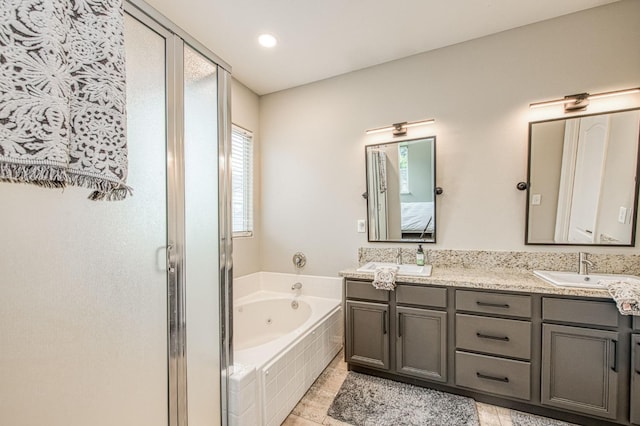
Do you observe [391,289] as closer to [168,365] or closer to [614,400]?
[614,400]

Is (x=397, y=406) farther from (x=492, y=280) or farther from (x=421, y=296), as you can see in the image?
(x=492, y=280)

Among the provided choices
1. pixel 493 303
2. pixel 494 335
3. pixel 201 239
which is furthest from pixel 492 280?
pixel 201 239

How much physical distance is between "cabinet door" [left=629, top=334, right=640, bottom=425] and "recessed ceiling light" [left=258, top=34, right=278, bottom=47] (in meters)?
3.11

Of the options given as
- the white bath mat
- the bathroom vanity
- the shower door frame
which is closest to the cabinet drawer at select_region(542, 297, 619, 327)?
the bathroom vanity

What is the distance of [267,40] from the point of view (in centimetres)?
221

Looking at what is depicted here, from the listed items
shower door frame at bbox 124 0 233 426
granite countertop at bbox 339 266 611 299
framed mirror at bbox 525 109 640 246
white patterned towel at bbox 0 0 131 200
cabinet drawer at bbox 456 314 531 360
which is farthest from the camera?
framed mirror at bbox 525 109 640 246

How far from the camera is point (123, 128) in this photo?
655mm

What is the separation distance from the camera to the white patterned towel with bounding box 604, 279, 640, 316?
4.75 ft

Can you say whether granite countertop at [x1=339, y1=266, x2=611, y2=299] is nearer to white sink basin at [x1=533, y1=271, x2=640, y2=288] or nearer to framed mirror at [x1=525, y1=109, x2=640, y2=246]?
white sink basin at [x1=533, y1=271, x2=640, y2=288]

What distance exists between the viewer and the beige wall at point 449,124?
1968 millimetres

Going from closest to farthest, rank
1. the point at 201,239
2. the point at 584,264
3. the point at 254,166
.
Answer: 1. the point at 201,239
2. the point at 584,264
3. the point at 254,166

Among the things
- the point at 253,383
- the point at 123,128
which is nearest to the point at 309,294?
the point at 253,383

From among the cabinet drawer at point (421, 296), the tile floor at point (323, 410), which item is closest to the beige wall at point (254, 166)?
the tile floor at point (323, 410)

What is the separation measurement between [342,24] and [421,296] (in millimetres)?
2151
